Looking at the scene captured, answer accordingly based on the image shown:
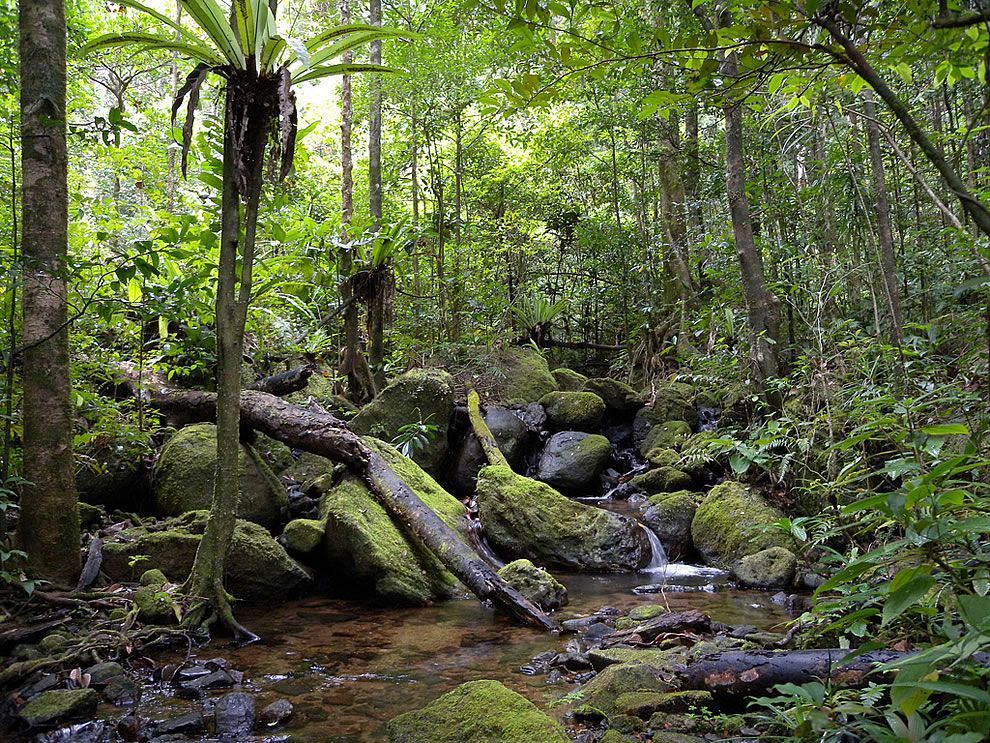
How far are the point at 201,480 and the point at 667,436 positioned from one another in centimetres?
710

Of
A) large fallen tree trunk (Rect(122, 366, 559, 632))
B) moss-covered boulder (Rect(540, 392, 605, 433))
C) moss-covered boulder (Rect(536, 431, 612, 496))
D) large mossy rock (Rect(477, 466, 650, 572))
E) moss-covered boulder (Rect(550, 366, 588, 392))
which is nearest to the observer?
large fallen tree trunk (Rect(122, 366, 559, 632))

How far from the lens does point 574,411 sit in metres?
11.0

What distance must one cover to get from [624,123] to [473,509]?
8373 millimetres

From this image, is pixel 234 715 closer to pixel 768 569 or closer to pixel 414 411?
pixel 768 569

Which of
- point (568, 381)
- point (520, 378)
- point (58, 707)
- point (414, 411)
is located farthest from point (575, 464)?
point (58, 707)

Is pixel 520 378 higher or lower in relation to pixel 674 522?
higher

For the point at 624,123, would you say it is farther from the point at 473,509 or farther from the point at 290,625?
the point at 290,625

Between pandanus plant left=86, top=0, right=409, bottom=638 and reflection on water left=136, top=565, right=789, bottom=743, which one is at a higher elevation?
pandanus plant left=86, top=0, right=409, bottom=638

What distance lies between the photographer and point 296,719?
3.53 metres

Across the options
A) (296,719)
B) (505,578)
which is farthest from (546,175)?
(296,719)

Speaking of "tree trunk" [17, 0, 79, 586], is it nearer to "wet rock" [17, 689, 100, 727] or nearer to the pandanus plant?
the pandanus plant

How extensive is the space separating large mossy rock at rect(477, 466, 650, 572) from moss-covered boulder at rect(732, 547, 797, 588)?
1.13 m

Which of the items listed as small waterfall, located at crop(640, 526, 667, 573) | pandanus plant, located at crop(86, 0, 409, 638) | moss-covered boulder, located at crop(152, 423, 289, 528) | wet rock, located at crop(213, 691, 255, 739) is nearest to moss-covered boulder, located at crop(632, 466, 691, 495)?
small waterfall, located at crop(640, 526, 667, 573)

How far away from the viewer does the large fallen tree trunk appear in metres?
5.61
